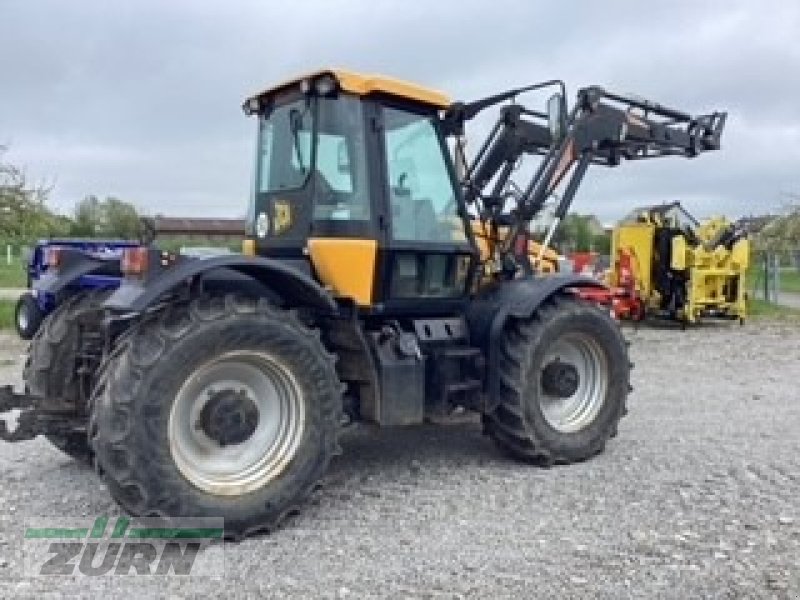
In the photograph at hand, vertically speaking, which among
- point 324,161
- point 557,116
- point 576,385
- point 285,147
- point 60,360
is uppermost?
point 557,116

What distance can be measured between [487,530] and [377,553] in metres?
0.63

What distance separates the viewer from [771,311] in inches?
698

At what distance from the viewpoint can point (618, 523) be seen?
A: 4426mm

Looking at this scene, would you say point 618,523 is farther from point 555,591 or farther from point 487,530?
point 555,591

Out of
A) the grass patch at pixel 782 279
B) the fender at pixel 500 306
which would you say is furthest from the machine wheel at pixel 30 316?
the grass patch at pixel 782 279

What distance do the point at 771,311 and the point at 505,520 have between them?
49.3ft

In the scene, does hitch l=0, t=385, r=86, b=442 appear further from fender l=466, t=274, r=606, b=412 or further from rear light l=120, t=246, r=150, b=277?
fender l=466, t=274, r=606, b=412

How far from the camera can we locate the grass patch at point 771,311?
54.7 ft

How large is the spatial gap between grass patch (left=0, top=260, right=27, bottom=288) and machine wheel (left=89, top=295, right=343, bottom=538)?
18.6m

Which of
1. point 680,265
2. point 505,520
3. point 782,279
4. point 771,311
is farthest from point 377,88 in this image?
point 782,279

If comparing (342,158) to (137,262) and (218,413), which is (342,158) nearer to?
(137,262)

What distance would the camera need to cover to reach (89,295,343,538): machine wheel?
395 cm

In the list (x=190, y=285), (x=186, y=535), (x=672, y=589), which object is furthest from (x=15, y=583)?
(x=672, y=589)

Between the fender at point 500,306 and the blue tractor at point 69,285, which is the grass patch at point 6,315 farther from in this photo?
the fender at point 500,306
